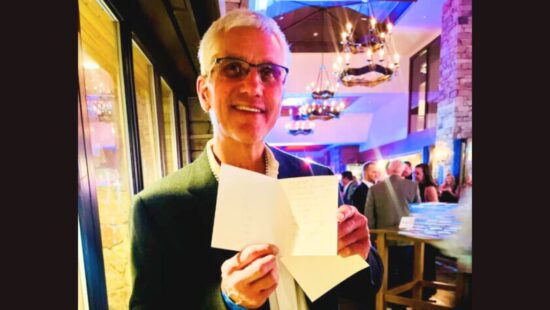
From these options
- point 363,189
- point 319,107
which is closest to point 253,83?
point 363,189

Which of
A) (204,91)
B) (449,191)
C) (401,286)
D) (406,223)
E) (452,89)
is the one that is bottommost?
(401,286)

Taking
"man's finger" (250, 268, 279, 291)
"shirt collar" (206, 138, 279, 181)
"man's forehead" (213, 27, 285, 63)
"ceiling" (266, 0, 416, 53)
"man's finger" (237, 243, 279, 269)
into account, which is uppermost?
"ceiling" (266, 0, 416, 53)

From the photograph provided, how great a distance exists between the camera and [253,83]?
2.43 ft

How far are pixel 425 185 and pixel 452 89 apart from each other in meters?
2.17

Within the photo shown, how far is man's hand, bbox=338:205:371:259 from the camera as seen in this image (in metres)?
0.67

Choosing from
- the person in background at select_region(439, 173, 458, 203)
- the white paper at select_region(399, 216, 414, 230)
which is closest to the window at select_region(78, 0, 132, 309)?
the white paper at select_region(399, 216, 414, 230)

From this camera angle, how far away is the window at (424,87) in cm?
617

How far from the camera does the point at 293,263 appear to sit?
29.8 inches

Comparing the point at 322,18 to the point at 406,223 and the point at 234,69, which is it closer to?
the point at 406,223

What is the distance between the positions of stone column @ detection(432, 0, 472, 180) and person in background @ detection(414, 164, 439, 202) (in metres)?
1.09

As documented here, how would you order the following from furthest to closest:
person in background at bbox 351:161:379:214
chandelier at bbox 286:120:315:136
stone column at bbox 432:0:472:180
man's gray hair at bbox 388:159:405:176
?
1. chandelier at bbox 286:120:315:136
2. stone column at bbox 432:0:472:180
3. person in background at bbox 351:161:379:214
4. man's gray hair at bbox 388:159:405:176

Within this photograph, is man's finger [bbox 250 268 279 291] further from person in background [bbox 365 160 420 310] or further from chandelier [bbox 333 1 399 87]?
chandelier [bbox 333 1 399 87]

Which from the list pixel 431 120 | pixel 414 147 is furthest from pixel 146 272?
pixel 414 147
